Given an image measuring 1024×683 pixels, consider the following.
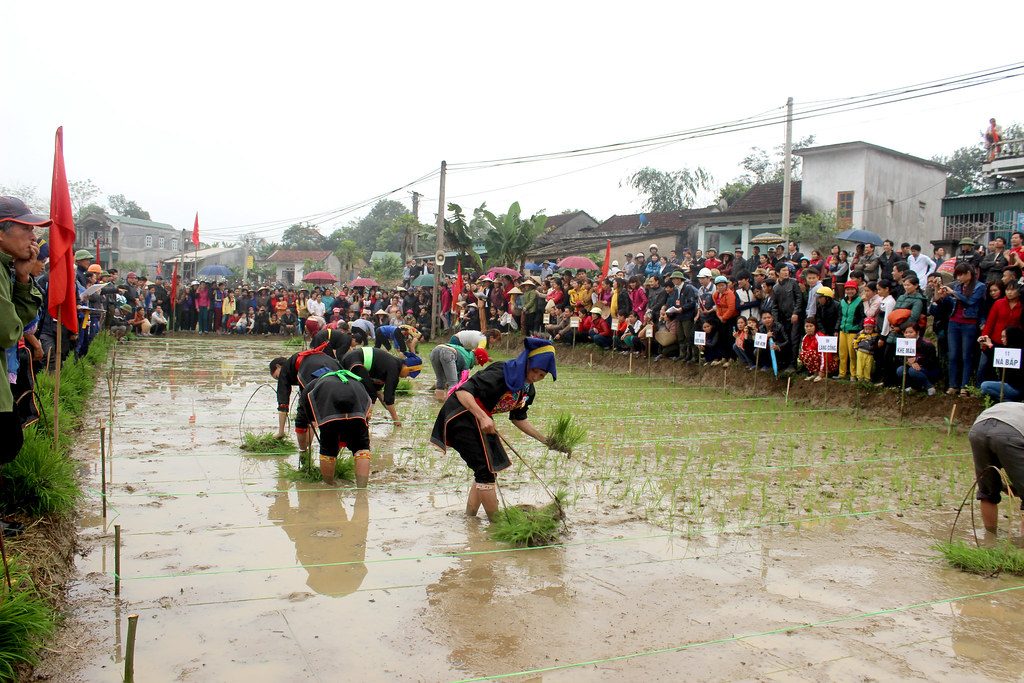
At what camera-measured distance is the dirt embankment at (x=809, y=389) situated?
11.8 m

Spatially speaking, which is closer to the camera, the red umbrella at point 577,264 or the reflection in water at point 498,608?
the reflection in water at point 498,608

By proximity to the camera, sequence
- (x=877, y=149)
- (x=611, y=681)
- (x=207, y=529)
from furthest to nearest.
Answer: (x=877, y=149) → (x=207, y=529) → (x=611, y=681)

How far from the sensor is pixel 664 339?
55.1 ft

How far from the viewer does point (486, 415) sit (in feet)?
21.4

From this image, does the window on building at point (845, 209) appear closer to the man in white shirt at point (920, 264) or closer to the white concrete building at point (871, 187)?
the white concrete building at point (871, 187)

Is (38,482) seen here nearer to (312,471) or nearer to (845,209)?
(312,471)

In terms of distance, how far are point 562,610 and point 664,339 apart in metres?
12.2

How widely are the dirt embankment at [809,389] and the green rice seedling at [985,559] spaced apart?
19.8ft

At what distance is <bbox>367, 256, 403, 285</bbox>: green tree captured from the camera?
50219 mm

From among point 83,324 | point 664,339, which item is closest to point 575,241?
point 664,339

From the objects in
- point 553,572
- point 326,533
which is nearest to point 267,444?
point 326,533

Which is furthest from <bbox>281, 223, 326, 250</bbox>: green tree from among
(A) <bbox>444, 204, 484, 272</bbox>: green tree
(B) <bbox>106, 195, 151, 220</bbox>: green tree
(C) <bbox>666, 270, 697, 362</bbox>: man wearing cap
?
(C) <bbox>666, 270, 697, 362</bbox>: man wearing cap

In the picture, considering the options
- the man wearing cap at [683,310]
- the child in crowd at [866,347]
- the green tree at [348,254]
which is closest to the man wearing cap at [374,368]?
the child in crowd at [866,347]

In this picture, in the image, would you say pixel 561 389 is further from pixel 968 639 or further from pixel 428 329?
pixel 428 329
